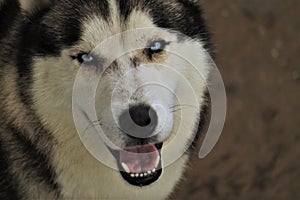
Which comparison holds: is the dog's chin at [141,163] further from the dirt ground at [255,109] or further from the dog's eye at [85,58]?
the dirt ground at [255,109]

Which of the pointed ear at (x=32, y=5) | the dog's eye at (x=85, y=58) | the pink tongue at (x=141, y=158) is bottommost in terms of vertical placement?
the pink tongue at (x=141, y=158)

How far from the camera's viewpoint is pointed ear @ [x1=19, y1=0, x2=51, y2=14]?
2.86 meters

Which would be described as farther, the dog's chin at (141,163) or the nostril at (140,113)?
the dog's chin at (141,163)

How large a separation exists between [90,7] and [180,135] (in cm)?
60

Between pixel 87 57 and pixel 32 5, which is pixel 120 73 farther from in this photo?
pixel 32 5

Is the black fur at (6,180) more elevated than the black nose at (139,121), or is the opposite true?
the black nose at (139,121)

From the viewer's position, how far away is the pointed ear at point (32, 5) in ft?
9.37

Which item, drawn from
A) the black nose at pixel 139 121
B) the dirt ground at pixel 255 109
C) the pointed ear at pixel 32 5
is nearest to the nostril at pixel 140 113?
the black nose at pixel 139 121

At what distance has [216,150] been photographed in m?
4.59

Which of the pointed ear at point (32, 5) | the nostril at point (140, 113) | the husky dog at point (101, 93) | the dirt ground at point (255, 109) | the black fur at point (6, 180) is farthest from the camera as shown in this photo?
the dirt ground at point (255, 109)

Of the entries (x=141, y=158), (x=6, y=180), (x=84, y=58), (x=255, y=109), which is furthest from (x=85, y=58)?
(x=255, y=109)

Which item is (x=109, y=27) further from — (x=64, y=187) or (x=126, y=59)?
(x=64, y=187)

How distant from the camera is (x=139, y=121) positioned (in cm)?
256

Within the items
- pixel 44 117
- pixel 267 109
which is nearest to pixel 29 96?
pixel 44 117
